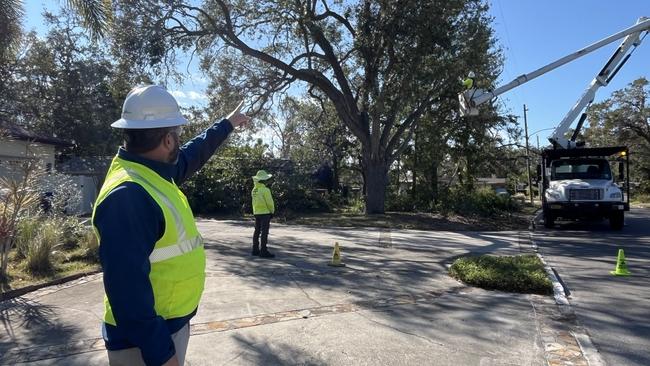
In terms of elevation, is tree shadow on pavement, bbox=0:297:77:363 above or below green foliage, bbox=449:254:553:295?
below

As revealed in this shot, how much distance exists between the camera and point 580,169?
18.8m

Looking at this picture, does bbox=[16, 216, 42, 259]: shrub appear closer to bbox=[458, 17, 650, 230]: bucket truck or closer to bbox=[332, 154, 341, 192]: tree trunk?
bbox=[458, 17, 650, 230]: bucket truck

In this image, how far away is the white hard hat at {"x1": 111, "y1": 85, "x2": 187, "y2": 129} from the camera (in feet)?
7.63

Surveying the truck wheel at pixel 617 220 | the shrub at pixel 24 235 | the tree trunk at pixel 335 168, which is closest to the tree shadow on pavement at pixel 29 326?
the shrub at pixel 24 235

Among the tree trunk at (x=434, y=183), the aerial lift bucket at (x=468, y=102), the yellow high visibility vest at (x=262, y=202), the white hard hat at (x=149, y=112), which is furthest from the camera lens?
the tree trunk at (x=434, y=183)

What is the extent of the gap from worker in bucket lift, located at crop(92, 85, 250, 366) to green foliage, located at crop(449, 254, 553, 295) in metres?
6.33

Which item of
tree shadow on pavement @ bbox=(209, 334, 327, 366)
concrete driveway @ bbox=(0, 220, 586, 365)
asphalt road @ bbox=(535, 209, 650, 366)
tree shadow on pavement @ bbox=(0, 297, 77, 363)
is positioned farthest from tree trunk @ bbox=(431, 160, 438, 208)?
tree shadow on pavement @ bbox=(209, 334, 327, 366)

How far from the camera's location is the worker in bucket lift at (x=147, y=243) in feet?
6.61

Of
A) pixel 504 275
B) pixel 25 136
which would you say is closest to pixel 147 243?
pixel 504 275

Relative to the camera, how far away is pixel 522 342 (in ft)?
17.7

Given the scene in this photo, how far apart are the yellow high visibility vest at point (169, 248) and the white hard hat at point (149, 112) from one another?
0.18 m

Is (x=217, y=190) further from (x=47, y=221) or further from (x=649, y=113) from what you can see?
(x=649, y=113)

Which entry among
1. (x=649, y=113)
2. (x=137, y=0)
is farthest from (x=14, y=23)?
(x=649, y=113)

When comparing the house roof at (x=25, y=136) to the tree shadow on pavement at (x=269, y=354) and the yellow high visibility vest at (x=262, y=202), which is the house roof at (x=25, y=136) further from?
the tree shadow on pavement at (x=269, y=354)
